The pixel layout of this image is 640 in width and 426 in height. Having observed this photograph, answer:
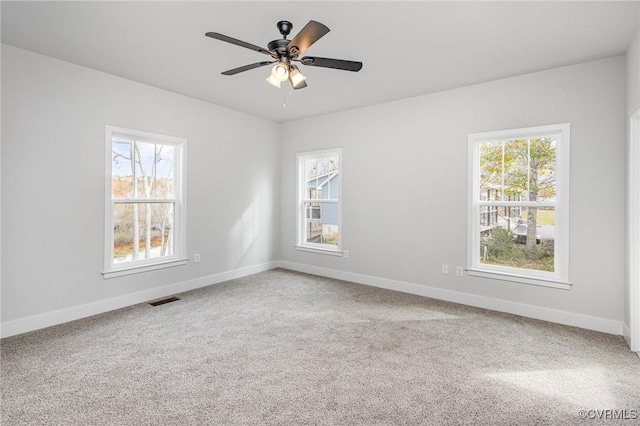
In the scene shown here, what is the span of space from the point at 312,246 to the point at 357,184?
4.63 feet

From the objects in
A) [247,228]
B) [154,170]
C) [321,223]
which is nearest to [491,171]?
[321,223]

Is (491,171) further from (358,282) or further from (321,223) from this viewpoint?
(321,223)

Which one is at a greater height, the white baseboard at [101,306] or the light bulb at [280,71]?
the light bulb at [280,71]

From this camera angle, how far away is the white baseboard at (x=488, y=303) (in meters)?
3.25

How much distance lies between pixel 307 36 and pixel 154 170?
3.01 meters

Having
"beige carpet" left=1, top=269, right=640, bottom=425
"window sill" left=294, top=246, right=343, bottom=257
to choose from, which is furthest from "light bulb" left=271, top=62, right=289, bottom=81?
"window sill" left=294, top=246, right=343, bottom=257

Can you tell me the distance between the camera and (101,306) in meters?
3.64

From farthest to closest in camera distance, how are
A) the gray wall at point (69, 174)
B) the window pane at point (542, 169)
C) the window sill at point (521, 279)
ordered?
1. the window pane at point (542, 169)
2. the window sill at point (521, 279)
3. the gray wall at point (69, 174)

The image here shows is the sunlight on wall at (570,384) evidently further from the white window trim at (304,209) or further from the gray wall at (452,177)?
the white window trim at (304,209)

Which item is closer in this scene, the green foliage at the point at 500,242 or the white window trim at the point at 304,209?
the green foliage at the point at 500,242

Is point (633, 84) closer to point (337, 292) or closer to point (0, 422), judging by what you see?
point (337, 292)

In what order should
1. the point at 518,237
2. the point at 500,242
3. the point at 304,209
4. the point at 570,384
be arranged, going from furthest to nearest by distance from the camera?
the point at 304,209 → the point at 500,242 → the point at 518,237 → the point at 570,384

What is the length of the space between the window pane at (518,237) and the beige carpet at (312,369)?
2.24ft

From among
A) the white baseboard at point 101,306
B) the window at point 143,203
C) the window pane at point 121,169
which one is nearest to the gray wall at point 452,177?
the white baseboard at point 101,306
